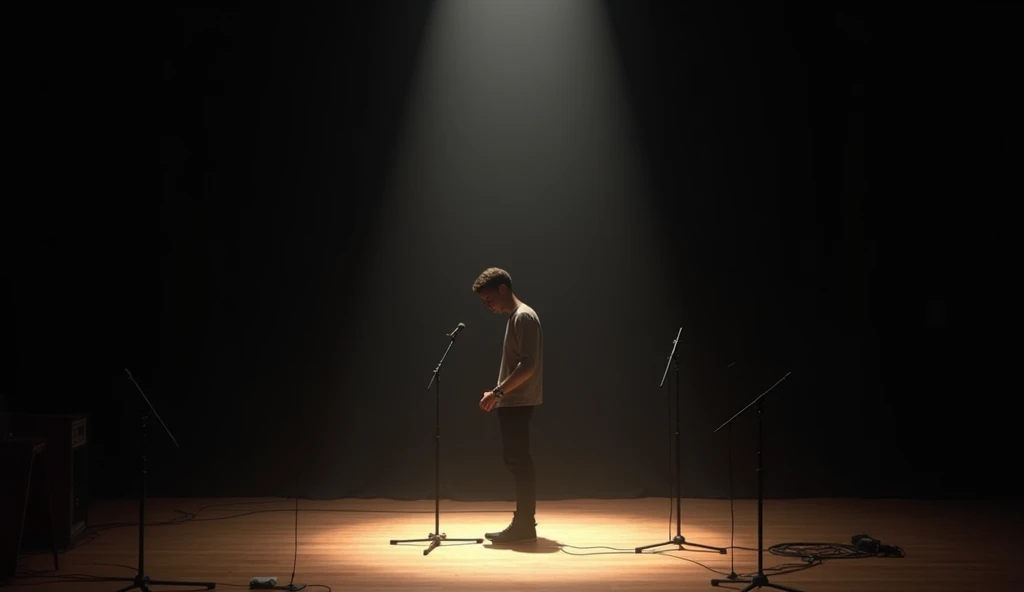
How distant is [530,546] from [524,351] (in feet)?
3.54

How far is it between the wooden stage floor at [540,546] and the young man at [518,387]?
19cm

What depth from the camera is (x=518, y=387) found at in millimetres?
5445

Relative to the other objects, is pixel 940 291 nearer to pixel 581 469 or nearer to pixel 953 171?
pixel 953 171

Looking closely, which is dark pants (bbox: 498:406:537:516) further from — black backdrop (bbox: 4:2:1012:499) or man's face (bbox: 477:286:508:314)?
black backdrop (bbox: 4:2:1012:499)

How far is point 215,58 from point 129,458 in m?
2.98

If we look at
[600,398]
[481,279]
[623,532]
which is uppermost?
[481,279]

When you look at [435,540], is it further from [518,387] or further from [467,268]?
[467,268]

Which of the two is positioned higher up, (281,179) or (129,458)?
(281,179)

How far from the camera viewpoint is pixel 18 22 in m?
7.27

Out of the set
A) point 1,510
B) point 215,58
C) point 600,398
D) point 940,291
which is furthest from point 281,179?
point 940,291

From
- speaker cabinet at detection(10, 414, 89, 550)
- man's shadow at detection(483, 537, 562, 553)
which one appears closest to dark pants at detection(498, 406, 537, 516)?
man's shadow at detection(483, 537, 562, 553)

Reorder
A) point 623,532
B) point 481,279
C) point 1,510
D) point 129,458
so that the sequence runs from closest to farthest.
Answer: point 1,510 → point 481,279 → point 623,532 → point 129,458

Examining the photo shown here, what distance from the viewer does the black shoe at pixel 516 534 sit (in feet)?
18.1

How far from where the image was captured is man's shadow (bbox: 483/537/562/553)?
5.38 meters
